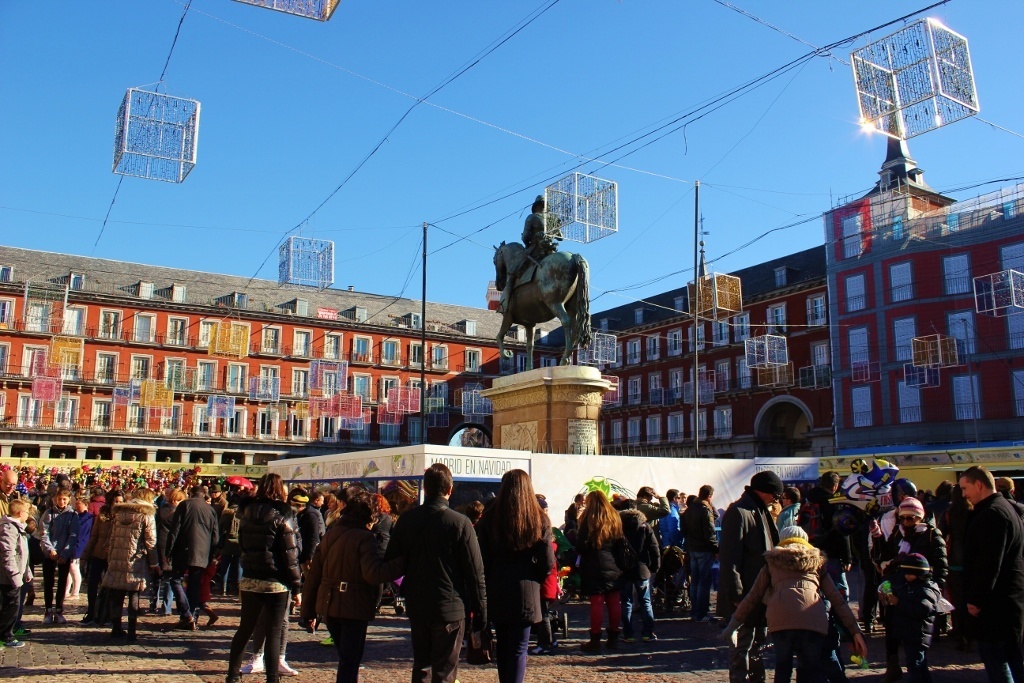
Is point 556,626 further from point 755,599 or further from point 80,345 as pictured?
point 80,345

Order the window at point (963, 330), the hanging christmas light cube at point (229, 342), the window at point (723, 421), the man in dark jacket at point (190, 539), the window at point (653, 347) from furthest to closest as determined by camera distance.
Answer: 1. the window at point (653, 347)
2. the window at point (723, 421)
3. the hanging christmas light cube at point (229, 342)
4. the window at point (963, 330)
5. the man in dark jacket at point (190, 539)

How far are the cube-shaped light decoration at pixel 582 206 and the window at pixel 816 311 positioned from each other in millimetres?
34433

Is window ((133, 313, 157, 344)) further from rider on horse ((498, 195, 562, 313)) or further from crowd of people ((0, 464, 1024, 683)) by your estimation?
crowd of people ((0, 464, 1024, 683))

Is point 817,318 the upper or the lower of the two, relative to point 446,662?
upper

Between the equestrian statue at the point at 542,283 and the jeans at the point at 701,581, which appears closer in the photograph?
the jeans at the point at 701,581

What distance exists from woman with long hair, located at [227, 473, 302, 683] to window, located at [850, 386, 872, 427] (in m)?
38.5

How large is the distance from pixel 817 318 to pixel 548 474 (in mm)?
38311

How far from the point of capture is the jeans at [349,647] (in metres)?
5.52

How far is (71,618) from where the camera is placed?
1028 cm

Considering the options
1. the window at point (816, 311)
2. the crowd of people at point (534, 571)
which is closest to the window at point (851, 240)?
the window at point (816, 311)

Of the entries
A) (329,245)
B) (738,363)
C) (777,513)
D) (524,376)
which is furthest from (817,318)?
(777,513)

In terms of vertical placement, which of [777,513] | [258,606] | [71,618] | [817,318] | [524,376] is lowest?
[71,618]

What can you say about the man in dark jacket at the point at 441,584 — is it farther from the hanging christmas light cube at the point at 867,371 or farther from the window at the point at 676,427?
the window at the point at 676,427

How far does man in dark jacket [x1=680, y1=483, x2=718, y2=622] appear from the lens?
32.4 feet
